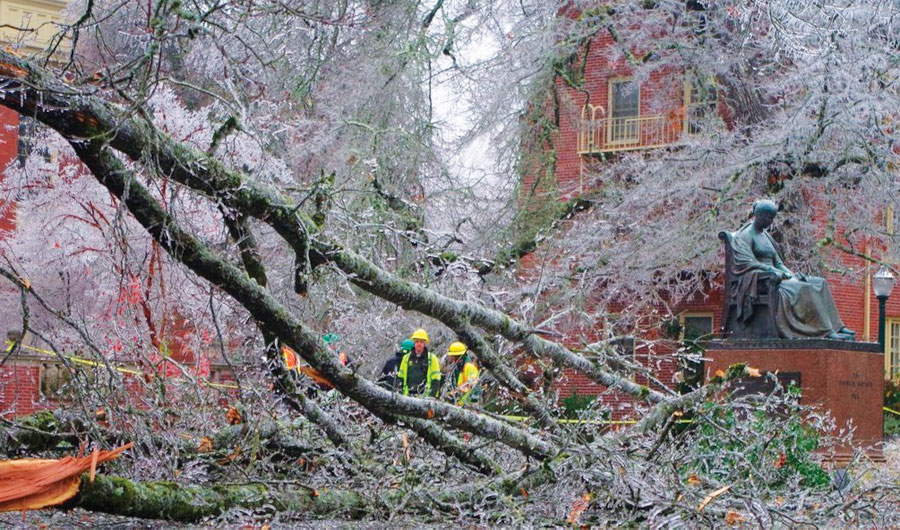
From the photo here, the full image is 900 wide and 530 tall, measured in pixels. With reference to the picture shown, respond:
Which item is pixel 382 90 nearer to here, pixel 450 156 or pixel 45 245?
pixel 450 156

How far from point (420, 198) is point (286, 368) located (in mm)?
12834

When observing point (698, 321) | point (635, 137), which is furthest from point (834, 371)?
point (698, 321)

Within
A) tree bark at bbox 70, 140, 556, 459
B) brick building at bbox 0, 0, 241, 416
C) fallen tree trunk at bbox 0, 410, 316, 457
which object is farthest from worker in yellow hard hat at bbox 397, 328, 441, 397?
tree bark at bbox 70, 140, 556, 459

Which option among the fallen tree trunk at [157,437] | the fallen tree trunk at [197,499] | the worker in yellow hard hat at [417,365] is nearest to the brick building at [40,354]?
the fallen tree trunk at [157,437]

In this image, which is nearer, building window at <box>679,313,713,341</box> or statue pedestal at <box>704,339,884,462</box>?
statue pedestal at <box>704,339,884,462</box>

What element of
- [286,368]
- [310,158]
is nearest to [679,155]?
[310,158]

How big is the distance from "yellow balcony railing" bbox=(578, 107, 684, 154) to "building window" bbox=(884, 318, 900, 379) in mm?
7287

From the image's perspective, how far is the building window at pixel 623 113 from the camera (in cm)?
2788

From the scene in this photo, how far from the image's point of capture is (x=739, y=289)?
15.5 metres

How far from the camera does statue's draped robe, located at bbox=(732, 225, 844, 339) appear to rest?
48.9 ft

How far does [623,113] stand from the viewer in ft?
94.4

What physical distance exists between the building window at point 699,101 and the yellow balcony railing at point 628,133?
1.46ft

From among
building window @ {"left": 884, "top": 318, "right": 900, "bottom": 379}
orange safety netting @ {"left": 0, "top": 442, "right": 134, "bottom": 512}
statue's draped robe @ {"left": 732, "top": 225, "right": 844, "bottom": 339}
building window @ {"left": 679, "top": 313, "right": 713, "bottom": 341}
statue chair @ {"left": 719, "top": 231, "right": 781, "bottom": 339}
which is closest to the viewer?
orange safety netting @ {"left": 0, "top": 442, "right": 134, "bottom": 512}

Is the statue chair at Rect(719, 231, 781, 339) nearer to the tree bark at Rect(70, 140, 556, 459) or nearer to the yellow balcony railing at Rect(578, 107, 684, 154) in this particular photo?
the tree bark at Rect(70, 140, 556, 459)
